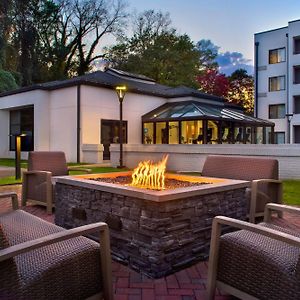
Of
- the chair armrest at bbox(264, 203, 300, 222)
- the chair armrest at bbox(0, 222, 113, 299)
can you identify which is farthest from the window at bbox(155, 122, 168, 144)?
the chair armrest at bbox(0, 222, 113, 299)

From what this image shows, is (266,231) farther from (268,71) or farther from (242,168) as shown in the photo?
(268,71)

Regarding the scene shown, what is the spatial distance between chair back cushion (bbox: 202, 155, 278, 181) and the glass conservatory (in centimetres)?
1010

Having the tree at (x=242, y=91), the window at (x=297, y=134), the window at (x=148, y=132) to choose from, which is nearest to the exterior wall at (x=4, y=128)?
the window at (x=148, y=132)

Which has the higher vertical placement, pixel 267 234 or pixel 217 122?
pixel 217 122

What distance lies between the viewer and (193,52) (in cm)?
3219

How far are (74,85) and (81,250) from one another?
1381cm

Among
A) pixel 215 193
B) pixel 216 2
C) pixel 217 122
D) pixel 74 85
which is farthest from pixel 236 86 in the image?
pixel 215 193

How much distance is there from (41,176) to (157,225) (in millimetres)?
3063

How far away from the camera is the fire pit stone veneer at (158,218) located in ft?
8.75

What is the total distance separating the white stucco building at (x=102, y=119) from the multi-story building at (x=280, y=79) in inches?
309

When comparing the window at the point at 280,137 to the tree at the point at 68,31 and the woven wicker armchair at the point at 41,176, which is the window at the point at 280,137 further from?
the woven wicker armchair at the point at 41,176

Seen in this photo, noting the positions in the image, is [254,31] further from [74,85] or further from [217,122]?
[74,85]

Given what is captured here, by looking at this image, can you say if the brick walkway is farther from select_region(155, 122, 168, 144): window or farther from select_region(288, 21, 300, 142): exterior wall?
select_region(288, 21, 300, 142): exterior wall

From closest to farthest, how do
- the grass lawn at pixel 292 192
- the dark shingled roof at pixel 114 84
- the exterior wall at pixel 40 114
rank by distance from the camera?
Result: the grass lawn at pixel 292 192
the dark shingled roof at pixel 114 84
the exterior wall at pixel 40 114
